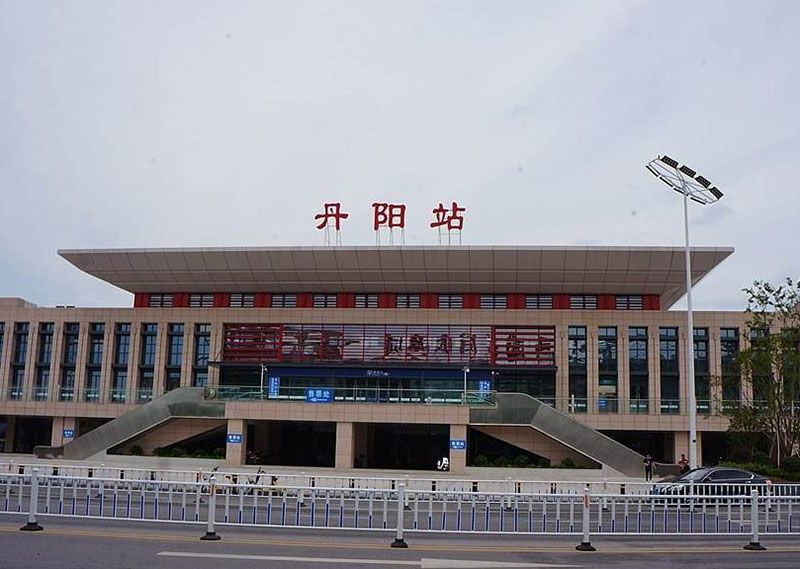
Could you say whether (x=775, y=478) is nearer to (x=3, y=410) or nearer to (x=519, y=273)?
(x=519, y=273)

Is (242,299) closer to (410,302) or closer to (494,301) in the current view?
(410,302)

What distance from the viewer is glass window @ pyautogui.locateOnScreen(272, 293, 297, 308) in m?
48.0

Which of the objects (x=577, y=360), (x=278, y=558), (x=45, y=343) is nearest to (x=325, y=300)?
(x=577, y=360)

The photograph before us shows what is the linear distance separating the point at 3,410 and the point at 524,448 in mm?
28293

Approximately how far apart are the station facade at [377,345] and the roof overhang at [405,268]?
0.37ft

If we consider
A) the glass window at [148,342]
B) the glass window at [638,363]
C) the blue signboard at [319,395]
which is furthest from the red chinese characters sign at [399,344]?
the blue signboard at [319,395]

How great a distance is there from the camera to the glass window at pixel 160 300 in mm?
49312

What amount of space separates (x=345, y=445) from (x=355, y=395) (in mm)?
2258

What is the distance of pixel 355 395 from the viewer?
37.2 meters

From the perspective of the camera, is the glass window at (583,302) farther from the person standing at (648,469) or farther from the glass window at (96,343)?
the glass window at (96,343)

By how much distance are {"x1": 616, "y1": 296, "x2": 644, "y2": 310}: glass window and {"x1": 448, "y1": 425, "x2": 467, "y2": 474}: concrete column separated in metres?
14.6

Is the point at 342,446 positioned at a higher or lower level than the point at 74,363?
lower

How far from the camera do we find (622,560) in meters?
13.4

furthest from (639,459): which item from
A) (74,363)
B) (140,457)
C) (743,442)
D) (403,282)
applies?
(74,363)
